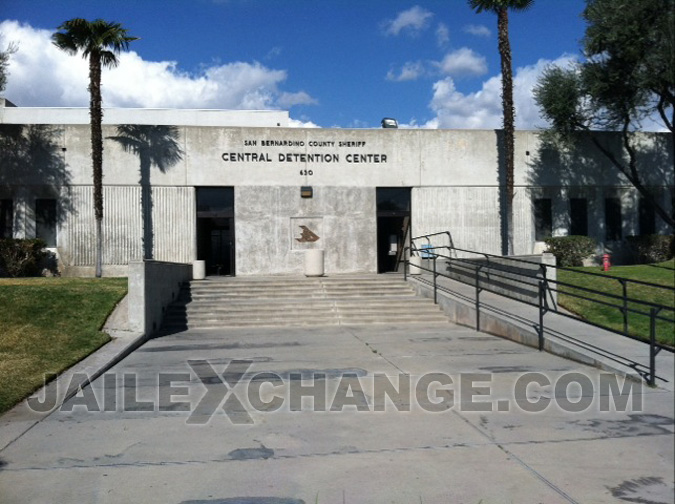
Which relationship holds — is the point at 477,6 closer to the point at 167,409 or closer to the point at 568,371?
the point at 568,371

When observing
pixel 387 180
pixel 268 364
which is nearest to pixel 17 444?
pixel 268 364

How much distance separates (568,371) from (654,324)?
5835 mm

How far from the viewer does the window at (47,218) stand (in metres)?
20.0

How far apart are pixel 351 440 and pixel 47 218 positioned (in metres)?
18.2

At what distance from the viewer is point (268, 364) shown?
28.6ft

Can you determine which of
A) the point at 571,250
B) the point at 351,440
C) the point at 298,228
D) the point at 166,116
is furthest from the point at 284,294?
the point at 166,116

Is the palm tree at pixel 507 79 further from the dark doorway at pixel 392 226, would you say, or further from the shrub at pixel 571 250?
the dark doorway at pixel 392 226

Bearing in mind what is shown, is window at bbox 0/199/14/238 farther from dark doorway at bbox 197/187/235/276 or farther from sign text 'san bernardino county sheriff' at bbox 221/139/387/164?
sign text 'san bernardino county sheriff' at bbox 221/139/387/164

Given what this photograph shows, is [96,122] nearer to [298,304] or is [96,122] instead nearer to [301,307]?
[298,304]

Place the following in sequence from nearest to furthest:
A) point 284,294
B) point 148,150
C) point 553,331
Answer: point 553,331 → point 284,294 → point 148,150

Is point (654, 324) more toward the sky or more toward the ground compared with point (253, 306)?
more toward the sky

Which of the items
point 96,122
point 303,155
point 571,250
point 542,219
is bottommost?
point 571,250

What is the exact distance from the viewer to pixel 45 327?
10.6 metres

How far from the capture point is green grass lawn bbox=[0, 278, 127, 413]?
7844 millimetres
